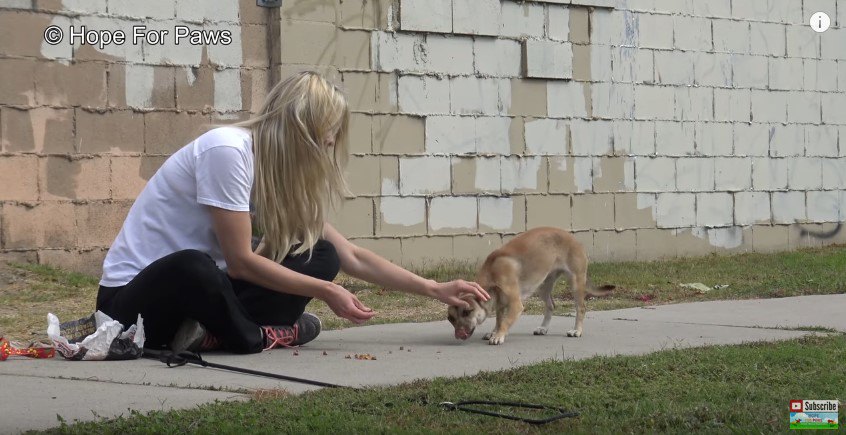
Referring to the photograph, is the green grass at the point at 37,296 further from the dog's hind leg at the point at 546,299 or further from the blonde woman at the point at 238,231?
the dog's hind leg at the point at 546,299

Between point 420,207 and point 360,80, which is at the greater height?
point 360,80

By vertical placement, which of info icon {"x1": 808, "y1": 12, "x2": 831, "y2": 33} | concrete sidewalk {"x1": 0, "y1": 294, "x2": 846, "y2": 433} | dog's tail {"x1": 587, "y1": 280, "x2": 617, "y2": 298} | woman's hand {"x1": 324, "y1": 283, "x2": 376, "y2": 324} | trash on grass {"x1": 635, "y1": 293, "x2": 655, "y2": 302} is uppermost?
info icon {"x1": 808, "y1": 12, "x2": 831, "y2": 33}

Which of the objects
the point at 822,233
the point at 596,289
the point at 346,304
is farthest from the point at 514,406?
the point at 822,233

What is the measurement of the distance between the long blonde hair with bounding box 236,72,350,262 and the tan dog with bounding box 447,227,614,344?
47.3 inches

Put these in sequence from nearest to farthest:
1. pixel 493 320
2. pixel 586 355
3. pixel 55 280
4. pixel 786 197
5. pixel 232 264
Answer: pixel 232 264 < pixel 586 355 < pixel 493 320 < pixel 55 280 < pixel 786 197

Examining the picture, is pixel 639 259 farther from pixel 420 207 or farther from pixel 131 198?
pixel 131 198

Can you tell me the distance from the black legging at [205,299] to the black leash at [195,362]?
13cm

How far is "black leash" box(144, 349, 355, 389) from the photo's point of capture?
469cm

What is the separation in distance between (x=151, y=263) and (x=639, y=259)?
747 centimetres

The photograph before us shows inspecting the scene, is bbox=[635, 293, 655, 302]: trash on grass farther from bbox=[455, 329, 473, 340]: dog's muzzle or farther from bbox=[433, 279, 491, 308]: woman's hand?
bbox=[433, 279, 491, 308]: woman's hand

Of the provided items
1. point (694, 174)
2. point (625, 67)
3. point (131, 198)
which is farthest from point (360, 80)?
point (694, 174)

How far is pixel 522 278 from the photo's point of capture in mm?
6602

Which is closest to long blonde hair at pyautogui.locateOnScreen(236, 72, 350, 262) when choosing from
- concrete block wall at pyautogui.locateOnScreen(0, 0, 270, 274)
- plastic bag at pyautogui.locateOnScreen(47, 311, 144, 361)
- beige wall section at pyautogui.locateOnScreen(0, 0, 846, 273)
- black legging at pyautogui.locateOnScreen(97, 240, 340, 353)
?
black legging at pyautogui.locateOnScreen(97, 240, 340, 353)

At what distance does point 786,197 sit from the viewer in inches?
508
